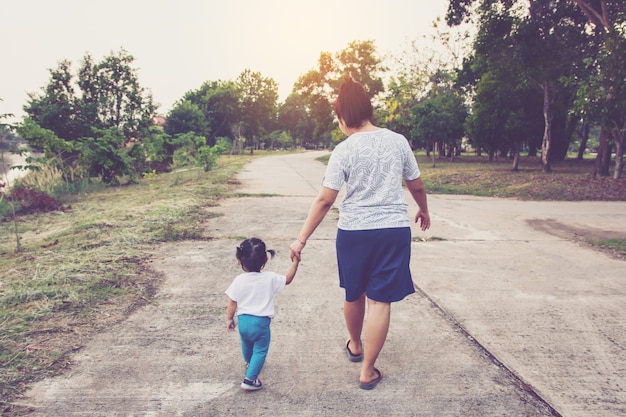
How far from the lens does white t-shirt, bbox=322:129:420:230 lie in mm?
2490

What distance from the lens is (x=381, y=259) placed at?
8.16 feet

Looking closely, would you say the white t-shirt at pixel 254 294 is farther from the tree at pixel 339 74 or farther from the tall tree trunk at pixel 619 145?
the tree at pixel 339 74

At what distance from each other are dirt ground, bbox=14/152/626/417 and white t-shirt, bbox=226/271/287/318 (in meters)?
0.43

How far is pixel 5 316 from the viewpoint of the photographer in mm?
3238

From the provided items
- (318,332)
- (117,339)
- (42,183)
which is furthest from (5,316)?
(42,183)

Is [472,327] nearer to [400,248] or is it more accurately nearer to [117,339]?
[400,248]

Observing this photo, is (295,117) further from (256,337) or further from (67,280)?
(256,337)

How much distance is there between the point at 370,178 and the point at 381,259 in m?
0.46

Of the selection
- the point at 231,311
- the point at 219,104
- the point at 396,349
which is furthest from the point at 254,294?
the point at 219,104

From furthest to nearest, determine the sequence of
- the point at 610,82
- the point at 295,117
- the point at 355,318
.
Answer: the point at 295,117, the point at 610,82, the point at 355,318

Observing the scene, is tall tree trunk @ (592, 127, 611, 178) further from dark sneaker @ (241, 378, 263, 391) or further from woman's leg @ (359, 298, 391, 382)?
dark sneaker @ (241, 378, 263, 391)

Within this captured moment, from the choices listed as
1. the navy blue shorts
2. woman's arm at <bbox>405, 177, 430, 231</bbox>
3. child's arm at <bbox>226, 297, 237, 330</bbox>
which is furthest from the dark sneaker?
woman's arm at <bbox>405, 177, 430, 231</bbox>

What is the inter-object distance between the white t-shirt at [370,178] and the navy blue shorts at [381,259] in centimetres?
5

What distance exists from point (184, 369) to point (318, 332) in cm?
99
